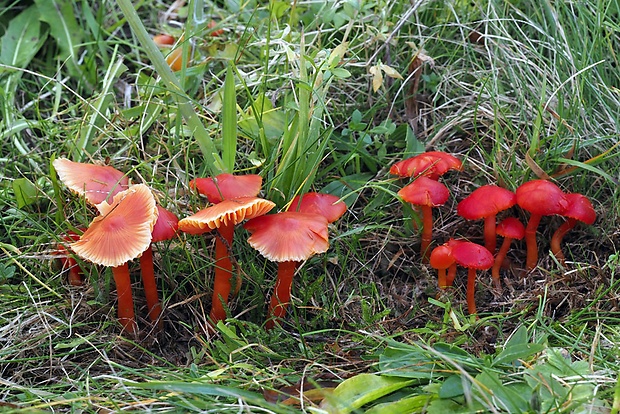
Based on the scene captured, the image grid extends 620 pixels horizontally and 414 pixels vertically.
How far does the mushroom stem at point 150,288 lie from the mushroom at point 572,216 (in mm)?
1444

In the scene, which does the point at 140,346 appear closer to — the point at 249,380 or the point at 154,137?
the point at 249,380

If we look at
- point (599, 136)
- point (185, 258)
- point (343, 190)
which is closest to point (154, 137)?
point (185, 258)

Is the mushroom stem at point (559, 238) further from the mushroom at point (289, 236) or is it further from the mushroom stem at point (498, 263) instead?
the mushroom at point (289, 236)

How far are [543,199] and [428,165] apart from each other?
1.35 ft

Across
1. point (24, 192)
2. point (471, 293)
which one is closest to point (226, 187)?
point (24, 192)

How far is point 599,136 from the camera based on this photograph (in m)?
2.50

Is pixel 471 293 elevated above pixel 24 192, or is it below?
below

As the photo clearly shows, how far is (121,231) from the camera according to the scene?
6.11 feet

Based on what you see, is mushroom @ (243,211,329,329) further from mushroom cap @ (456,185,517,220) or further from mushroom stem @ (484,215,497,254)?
mushroom stem @ (484,215,497,254)

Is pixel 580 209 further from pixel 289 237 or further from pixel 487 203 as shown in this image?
pixel 289 237

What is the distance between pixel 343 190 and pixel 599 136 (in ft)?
3.35

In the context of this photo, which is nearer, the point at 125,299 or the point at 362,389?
the point at 362,389

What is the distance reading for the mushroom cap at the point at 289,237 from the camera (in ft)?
6.19

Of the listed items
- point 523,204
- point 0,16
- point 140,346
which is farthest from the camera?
point 0,16
